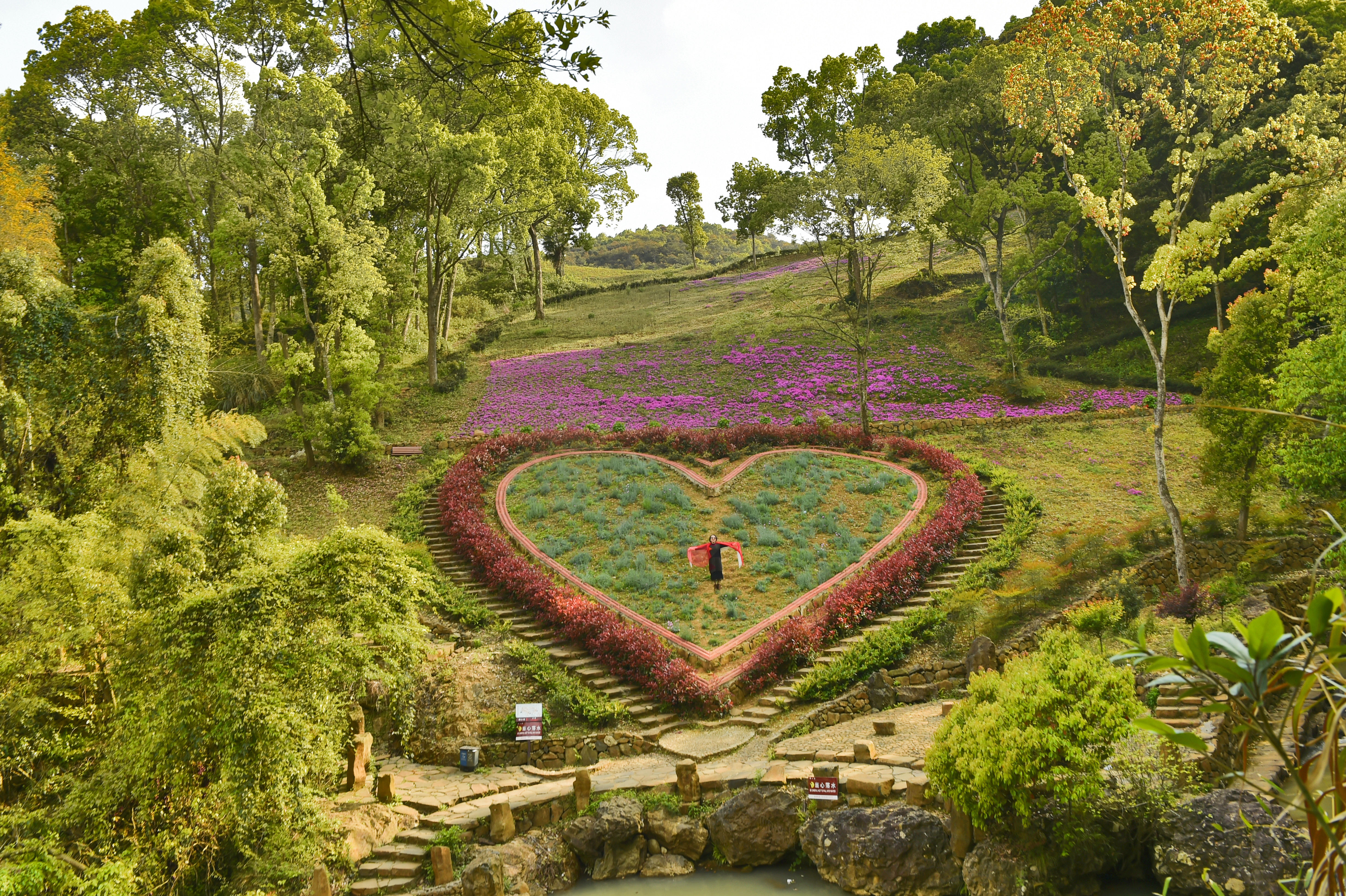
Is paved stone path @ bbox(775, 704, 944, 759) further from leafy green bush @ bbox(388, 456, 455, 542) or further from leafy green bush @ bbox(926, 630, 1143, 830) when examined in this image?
leafy green bush @ bbox(388, 456, 455, 542)

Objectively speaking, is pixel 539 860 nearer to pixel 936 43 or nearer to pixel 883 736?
pixel 883 736

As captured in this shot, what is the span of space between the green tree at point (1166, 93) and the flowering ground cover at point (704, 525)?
6156mm

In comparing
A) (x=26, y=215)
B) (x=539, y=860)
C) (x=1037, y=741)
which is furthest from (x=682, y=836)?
(x=26, y=215)

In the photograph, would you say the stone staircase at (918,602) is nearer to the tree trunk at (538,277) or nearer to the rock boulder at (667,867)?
the rock boulder at (667,867)

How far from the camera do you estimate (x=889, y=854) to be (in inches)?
326

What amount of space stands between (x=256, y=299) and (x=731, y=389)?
1534 cm

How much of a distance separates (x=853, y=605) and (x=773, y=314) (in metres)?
11.6

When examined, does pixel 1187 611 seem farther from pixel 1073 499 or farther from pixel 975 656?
pixel 1073 499

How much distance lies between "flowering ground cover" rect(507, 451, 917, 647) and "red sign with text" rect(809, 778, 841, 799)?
171 inches

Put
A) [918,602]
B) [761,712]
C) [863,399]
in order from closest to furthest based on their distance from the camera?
[761,712] → [918,602] → [863,399]

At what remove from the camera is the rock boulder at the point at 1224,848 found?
21.4ft

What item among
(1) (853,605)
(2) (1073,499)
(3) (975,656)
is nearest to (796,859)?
(3) (975,656)

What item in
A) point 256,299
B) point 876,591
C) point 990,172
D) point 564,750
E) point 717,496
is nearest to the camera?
point 564,750

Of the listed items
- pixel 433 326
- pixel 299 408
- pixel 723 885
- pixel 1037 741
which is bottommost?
pixel 723 885
